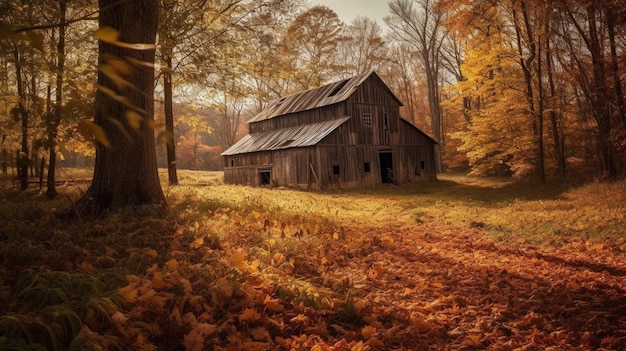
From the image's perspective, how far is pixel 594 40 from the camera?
15.4m

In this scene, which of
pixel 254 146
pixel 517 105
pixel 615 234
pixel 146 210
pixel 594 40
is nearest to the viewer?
pixel 146 210

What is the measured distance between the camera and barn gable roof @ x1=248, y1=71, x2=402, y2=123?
26.1 metres

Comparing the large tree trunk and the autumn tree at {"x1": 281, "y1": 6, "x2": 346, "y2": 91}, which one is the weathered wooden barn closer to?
the autumn tree at {"x1": 281, "y1": 6, "x2": 346, "y2": 91}

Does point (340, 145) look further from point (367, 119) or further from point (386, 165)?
point (386, 165)

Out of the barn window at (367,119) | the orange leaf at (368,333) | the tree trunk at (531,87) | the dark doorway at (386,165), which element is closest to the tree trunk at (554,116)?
the tree trunk at (531,87)

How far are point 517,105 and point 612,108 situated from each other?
4.72 metres

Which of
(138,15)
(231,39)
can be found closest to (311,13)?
(231,39)

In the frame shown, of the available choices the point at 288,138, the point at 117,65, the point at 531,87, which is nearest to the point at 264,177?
the point at 288,138

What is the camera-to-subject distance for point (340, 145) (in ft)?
79.7

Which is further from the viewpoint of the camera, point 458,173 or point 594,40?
point 458,173

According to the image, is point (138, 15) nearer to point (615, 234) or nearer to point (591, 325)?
point (591, 325)

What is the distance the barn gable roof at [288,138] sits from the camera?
2416 centimetres

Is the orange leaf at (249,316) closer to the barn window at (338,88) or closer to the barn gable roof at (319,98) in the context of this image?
the barn gable roof at (319,98)

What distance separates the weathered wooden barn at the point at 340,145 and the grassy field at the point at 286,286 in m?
15.8
